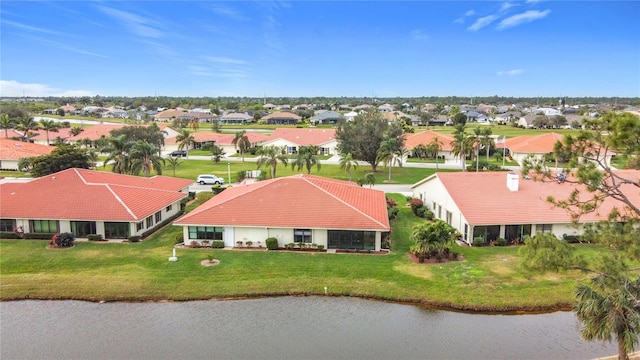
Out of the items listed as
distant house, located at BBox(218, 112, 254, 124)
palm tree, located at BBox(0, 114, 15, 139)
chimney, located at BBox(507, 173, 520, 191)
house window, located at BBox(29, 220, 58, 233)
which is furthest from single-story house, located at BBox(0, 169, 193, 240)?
distant house, located at BBox(218, 112, 254, 124)

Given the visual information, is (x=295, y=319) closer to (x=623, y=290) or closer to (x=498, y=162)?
(x=623, y=290)

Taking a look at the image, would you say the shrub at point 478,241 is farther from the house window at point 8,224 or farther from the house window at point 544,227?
the house window at point 8,224

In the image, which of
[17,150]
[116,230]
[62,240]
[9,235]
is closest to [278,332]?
[116,230]

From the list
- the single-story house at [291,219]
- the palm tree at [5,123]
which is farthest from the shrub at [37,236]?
the palm tree at [5,123]

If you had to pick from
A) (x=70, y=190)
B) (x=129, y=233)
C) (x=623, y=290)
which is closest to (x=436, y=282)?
(x=623, y=290)

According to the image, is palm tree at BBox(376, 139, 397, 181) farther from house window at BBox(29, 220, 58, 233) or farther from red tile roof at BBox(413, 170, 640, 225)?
house window at BBox(29, 220, 58, 233)
